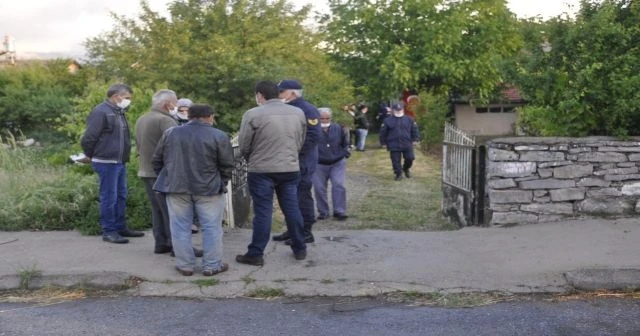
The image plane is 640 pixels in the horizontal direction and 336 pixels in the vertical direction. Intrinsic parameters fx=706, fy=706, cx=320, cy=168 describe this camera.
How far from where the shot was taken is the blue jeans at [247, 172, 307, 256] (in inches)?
257

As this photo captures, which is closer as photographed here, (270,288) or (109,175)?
(270,288)

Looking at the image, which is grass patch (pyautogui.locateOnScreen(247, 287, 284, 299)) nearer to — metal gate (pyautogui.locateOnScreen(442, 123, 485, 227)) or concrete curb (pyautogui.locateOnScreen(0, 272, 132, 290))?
concrete curb (pyautogui.locateOnScreen(0, 272, 132, 290))

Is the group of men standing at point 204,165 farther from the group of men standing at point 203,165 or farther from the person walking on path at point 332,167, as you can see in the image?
the person walking on path at point 332,167

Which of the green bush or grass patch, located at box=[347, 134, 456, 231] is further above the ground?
the green bush

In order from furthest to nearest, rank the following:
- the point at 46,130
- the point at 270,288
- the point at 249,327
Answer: the point at 46,130 < the point at 270,288 < the point at 249,327

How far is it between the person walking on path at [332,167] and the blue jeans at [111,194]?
317 centimetres

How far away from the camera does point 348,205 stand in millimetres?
11867

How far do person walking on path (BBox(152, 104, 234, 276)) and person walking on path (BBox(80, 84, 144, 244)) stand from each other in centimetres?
120

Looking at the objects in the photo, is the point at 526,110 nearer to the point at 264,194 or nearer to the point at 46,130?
the point at 264,194

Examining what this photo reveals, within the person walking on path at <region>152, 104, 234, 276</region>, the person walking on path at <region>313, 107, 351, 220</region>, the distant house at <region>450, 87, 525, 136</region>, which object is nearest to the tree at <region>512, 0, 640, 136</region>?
the person walking on path at <region>313, 107, 351, 220</region>

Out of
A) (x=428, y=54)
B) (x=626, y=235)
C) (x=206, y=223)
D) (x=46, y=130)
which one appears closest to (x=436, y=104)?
(x=428, y=54)

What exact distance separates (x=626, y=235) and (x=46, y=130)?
71.9 ft

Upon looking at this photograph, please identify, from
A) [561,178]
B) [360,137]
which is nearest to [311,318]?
[561,178]

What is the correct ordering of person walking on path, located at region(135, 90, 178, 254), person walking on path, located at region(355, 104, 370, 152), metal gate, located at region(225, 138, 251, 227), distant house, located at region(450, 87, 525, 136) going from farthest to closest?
1. distant house, located at region(450, 87, 525, 136)
2. person walking on path, located at region(355, 104, 370, 152)
3. metal gate, located at region(225, 138, 251, 227)
4. person walking on path, located at region(135, 90, 178, 254)
